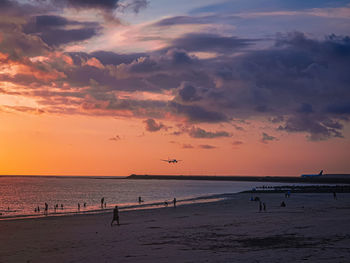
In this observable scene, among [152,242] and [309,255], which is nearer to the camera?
[309,255]

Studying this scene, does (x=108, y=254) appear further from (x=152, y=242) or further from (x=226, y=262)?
(x=226, y=262)

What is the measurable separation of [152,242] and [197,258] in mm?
6310

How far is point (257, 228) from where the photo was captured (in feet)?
93.6

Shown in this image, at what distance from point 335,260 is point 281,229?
11.2 meters

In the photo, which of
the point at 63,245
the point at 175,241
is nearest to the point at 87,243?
the point at 63,245

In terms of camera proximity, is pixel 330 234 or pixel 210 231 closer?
pixel 330 234

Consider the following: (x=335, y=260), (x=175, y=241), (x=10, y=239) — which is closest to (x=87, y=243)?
(x=175, y=241)

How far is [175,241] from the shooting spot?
2364cm

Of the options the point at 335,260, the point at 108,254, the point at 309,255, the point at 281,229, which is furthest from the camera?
the point at 281,229

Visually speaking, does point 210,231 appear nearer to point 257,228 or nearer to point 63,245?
point 257,228

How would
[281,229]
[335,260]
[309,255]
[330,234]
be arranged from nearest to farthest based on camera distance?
[335,260]
[309,255]
[330,234]
[281,229]

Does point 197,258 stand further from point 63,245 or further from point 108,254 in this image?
point 63,245

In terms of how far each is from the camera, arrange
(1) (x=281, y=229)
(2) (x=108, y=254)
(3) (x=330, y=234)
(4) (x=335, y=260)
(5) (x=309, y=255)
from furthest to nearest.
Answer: (1) (x=281, y=229)
(3) (x=330, y=234)
(2) (x=108, y=254)
(5) (x=309, y=255)
(4) (x=335, y=260)

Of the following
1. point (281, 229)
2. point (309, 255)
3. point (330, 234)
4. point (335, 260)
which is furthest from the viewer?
point (281, 229)
